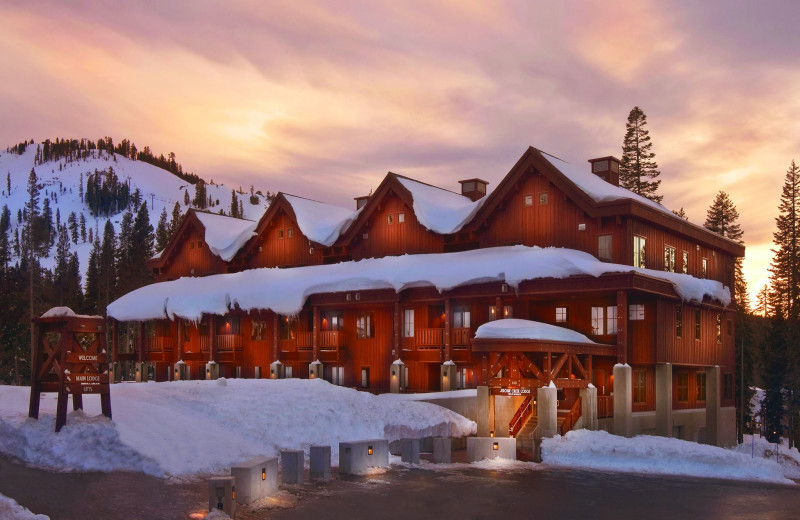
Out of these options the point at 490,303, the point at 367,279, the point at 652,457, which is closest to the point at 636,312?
the point at 490,303

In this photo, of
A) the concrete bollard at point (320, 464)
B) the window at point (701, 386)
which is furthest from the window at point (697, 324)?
the concrete bollard at point (320, 464)

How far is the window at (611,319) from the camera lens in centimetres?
3947

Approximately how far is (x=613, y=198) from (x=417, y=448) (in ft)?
59.3

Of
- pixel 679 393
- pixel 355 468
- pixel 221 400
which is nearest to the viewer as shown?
pixel 355 468

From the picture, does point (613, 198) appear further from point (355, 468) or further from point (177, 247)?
point (177, 247)

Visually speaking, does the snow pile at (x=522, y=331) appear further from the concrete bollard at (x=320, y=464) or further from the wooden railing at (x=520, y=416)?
the concrete bollard at (x=320, y=464)

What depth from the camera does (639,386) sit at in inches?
1572

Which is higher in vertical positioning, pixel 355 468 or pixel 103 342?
pixel 103 342

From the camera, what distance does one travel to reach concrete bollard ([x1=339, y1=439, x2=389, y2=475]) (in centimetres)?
2580

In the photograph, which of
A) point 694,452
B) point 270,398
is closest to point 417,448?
point 270,398

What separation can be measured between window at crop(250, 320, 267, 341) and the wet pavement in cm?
2752

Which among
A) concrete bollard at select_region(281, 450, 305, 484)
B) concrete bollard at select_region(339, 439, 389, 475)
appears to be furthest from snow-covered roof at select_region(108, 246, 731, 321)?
concrete bollard at select_region(281, 450, 305, 484)

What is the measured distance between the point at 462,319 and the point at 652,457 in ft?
55.1

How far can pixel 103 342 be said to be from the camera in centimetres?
2469
